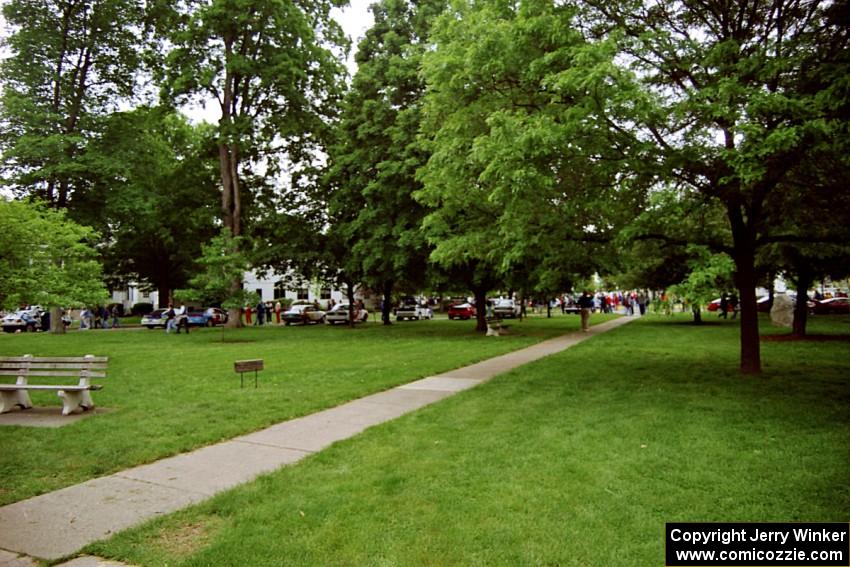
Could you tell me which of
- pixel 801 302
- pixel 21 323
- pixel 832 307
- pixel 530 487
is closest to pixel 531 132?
pixel 530 487

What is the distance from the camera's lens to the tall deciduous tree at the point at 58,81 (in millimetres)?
27266

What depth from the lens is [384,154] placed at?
23938mm

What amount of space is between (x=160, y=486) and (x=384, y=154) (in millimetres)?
20306

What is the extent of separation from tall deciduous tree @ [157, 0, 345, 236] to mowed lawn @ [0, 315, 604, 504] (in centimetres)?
1419

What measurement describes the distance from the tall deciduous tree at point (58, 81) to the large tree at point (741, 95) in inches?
1067

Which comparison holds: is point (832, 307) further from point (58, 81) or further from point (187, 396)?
point (58, 81)

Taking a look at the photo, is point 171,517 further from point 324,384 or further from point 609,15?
point 609,15

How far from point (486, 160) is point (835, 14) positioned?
4744 mm

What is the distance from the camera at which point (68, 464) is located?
5781mm

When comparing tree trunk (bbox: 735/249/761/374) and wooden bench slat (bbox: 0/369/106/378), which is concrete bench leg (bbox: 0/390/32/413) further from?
tree trunk (bbox: 735/249/761/374)

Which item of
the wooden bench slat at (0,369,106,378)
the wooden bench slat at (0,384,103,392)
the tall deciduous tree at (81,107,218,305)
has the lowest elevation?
the wooden bench slat at (0,384,103,392)

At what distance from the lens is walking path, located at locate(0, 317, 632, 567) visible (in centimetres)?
402

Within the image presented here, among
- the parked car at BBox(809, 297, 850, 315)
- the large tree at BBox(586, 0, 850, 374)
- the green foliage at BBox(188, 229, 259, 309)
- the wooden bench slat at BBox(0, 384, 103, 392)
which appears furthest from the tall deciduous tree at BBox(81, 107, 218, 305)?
the parked car at BBox(809, 297, 850, 315)

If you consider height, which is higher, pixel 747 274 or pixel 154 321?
pixel 747 274
